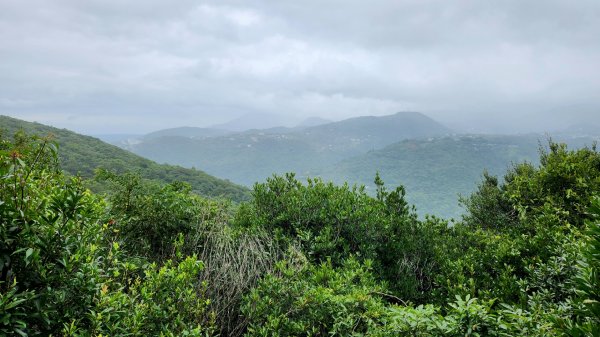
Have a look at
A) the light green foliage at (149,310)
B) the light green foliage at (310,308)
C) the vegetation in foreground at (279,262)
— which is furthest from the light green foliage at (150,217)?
the light green foliage at (310,308)

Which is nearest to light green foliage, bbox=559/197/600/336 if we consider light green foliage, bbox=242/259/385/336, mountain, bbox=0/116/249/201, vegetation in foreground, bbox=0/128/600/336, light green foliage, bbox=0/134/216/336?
vegetation in foreground, bbox=0/128/600/336

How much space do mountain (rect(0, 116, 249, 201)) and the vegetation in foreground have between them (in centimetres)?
8197

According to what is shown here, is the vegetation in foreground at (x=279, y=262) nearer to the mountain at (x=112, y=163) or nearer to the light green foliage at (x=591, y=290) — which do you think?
the light green foliage at (x=591, y=290)

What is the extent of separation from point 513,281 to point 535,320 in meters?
2.93

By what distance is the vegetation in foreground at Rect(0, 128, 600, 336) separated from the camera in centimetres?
323

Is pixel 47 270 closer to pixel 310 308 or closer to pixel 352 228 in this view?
pixel 310 308

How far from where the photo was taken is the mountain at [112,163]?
95125mm

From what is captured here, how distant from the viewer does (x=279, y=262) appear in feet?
21.4

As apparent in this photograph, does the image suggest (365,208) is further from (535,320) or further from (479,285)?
(535,320)

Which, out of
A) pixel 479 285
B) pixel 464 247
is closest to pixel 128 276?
pixel 479 285

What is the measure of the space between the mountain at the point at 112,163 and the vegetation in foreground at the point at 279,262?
8197 centimetres

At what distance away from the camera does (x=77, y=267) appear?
11.5 feet

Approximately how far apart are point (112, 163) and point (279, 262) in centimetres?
11018

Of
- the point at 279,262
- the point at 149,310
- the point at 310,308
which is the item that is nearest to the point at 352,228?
the point at 279,262
